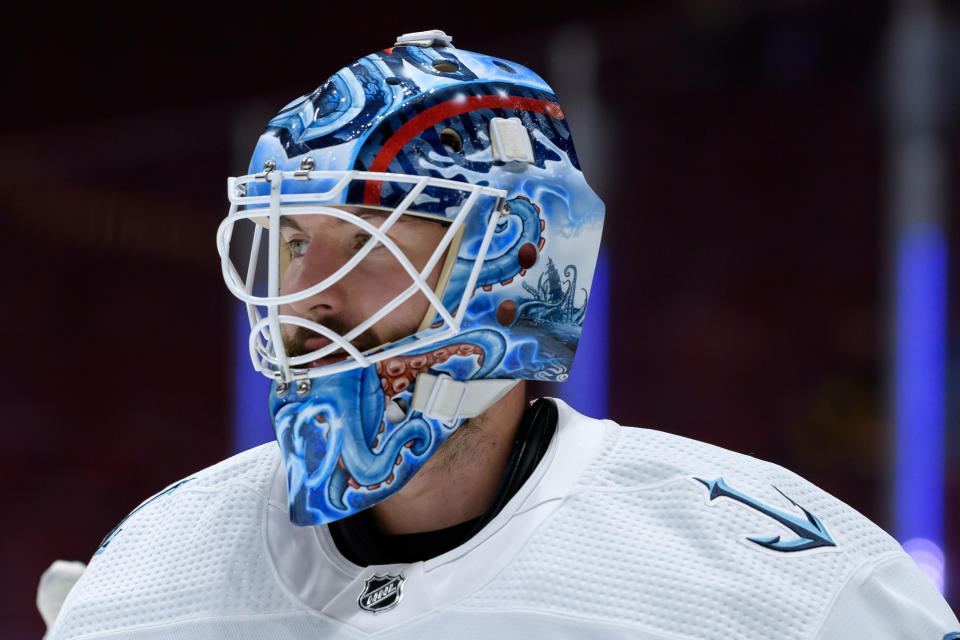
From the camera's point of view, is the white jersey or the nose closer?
the white jersey

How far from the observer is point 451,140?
3.44ft

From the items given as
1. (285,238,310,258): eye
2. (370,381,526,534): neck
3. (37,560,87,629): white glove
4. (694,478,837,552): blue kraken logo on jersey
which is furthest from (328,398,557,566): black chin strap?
(37,560,87,629): white glove

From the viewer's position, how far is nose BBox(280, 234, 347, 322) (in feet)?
3.34

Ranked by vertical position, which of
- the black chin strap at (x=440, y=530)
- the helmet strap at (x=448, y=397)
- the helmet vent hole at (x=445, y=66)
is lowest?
the black chin strap at (x=440, y=530)

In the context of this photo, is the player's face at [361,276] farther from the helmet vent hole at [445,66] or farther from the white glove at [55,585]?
the white glove at [55,585]

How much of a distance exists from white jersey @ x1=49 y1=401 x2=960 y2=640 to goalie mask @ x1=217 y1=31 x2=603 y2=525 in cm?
9

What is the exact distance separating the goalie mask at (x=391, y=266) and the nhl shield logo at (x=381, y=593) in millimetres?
75

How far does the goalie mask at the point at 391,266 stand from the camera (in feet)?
3.30

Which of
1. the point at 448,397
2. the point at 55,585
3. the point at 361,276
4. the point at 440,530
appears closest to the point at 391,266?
the point at 361,276

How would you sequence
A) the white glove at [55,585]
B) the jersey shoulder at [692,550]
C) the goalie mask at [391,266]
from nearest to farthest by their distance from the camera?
the jersey shoulder at [692,550]
the goalie mask at [391,266]
the white glove at [55,585]

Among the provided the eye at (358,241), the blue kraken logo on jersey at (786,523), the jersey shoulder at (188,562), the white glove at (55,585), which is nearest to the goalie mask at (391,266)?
the eye at (358,241)

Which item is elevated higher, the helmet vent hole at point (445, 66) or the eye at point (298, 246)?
the helmet vent hole at point (445, 66)

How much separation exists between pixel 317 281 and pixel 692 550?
422mm

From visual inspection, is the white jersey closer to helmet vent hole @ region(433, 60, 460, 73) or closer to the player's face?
the player's face
